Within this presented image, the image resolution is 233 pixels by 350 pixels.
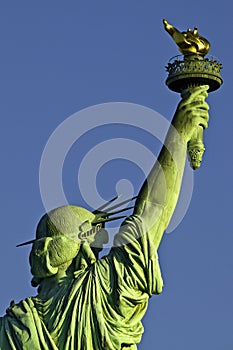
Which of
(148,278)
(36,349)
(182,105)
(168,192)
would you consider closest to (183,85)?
(182,105)

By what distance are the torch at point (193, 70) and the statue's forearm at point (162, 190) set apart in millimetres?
228

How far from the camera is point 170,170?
70.8 feet

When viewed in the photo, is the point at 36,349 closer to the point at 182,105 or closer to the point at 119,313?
the point at 119,313

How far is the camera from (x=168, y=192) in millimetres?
21562

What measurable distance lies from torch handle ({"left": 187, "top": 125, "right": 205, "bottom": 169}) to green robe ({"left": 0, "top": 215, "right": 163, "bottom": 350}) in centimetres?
129

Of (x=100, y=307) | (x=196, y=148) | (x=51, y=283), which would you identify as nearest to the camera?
(x=100, y=307)

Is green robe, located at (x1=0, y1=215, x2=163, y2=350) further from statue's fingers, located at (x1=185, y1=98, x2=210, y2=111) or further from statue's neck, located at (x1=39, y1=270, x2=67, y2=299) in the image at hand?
statue's fingers, located at (x1=185, y1=98, x2=210, y2=111)

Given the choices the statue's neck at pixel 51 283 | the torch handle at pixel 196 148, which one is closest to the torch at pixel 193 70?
the torch handle at pixel 196 148

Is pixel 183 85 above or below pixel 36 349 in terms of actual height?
above

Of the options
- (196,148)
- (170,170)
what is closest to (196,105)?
(196,148)

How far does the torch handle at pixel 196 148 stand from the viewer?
Result: 71.1ft

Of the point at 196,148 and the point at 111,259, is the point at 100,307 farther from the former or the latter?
the point at 196,148

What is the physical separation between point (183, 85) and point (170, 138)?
0.88 metres

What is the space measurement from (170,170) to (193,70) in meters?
1.63
